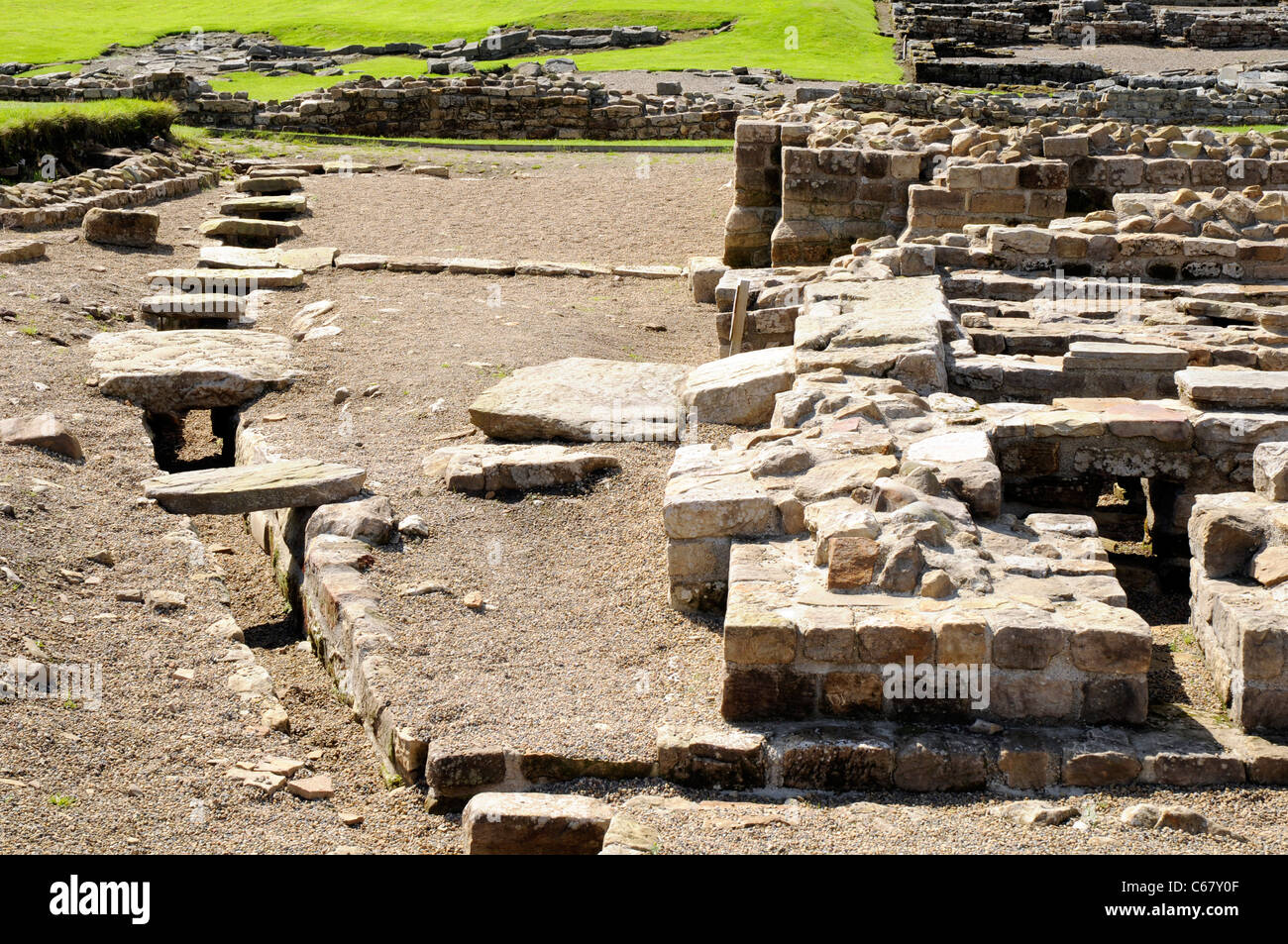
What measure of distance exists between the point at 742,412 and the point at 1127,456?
2.39 meters

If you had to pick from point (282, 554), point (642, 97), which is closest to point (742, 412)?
point (282, 554)

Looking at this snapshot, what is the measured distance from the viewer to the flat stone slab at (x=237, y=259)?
12.9m

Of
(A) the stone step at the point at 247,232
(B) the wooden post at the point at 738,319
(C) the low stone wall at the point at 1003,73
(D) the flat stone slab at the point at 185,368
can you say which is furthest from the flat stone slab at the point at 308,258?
(C) the low stone wall at the point at 1003,73

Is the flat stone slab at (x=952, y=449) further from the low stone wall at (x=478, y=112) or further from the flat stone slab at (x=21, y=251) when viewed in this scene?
the low stone wall at (x=478, y=112)

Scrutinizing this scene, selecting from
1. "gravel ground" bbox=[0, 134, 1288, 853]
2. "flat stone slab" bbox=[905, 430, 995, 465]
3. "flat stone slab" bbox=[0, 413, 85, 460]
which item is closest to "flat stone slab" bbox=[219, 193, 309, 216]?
"gravel ground" bbox=[0, 134, 1288, 853]

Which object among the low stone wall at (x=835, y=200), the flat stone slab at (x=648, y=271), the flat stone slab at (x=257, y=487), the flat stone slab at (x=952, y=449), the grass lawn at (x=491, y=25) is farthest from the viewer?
the grass lawn at (x=491, y=25)

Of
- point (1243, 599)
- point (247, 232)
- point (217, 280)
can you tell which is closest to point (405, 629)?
point (1243, 599)

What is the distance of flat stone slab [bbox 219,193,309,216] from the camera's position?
15.6m

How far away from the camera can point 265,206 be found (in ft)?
51.2

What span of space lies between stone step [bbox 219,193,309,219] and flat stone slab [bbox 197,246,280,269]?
203cm

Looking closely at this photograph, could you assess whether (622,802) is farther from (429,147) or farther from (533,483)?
(429,147)

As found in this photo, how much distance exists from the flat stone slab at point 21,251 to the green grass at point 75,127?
4297mm

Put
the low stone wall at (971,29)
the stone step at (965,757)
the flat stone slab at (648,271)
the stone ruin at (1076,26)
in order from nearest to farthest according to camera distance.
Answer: the stone step at (965,757) < the flat stone slab at (648,271) < the stone ruin at (1076,26) < the low stone wall at (971,29)

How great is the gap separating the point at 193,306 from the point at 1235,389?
8322mm
